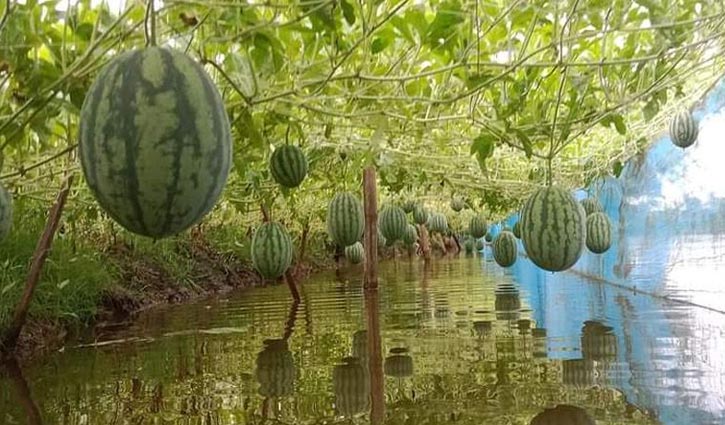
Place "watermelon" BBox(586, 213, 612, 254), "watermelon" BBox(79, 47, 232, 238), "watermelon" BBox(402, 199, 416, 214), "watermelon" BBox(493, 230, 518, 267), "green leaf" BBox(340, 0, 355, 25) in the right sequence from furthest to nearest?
"watermelon" BBox(402, 199, 416, 214), "watermelon" BBox(493, 230, 518, 267), "watermelon" BBox(586, 213, 612, 254), "green leaf" BBox(340, 0, 355, 25), "watermelon" BBox(79, 47, 232, 238)

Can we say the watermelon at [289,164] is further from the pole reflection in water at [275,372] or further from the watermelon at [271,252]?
the watermelon at [271,252]

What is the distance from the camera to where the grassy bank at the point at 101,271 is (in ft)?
21.9

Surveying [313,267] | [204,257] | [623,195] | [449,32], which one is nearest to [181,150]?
[449,32]

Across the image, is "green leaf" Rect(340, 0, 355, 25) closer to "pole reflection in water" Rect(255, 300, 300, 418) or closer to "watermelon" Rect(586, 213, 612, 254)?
"pole reflection in water" Rect(255, 300, 300, 418)

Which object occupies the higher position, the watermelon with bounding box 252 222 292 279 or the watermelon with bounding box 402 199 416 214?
the watermelon with bounding box 402 199 416 214

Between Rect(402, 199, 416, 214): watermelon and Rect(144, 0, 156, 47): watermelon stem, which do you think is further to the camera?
Rect(402, 199, 416, 214): watermelon

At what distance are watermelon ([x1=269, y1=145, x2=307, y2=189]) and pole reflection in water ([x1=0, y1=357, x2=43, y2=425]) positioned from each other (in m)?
1.58

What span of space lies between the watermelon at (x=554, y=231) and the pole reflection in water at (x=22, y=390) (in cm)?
238

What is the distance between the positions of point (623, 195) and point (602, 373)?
6.85 metres

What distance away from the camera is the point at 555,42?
339 cm

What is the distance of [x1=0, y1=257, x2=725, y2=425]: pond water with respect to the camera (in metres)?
3.73

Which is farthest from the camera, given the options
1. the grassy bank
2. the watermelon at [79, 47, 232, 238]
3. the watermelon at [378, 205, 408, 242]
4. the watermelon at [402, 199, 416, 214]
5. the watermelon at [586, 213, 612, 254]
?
the watermelon at [402, 199, 416, 214]

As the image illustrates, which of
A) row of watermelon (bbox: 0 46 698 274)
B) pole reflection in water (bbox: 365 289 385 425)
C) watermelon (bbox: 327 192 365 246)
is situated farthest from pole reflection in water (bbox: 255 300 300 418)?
row of watermelon (bbox: 0 46 698 274)

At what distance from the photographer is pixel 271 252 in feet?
17.2
